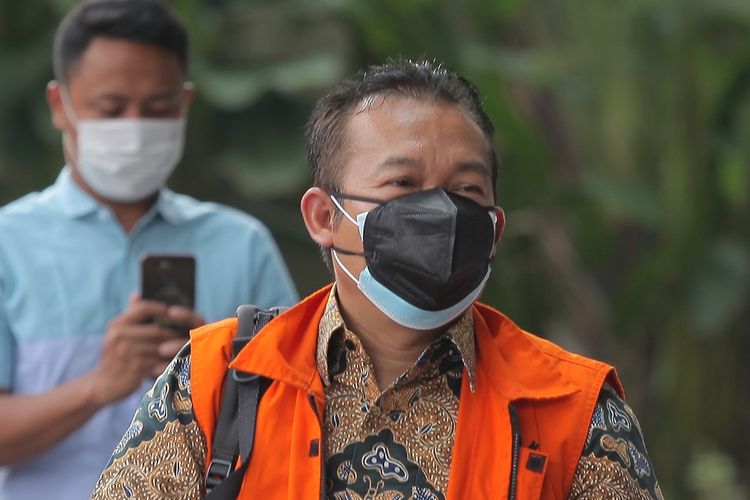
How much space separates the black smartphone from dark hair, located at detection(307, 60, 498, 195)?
0.75 meters

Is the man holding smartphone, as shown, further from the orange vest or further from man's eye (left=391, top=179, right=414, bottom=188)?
man's eye (left=391, top=179, right=414, bottom=188)

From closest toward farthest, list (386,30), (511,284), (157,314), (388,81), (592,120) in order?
1. (388,81)
2. (157,314)
3. (386,30)
4. (511,284)
5. (592,120)

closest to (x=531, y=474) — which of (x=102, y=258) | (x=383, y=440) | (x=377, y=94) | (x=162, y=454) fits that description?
(x=383, y=440)

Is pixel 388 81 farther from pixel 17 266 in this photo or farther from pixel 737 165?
pixel 737 165

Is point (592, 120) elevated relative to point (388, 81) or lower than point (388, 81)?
lower

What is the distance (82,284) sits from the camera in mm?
3244

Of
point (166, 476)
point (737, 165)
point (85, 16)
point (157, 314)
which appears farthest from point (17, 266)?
point (737, 165)

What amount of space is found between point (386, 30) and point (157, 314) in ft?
10.6

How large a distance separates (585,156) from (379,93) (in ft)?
16.0

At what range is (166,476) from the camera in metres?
2.14

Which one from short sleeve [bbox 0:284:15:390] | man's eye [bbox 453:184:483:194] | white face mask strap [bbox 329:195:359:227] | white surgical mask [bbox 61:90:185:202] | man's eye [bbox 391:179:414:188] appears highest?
man's eye [bbox 391:179:414:188]

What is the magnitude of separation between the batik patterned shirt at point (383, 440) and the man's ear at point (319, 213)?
0.72 feet

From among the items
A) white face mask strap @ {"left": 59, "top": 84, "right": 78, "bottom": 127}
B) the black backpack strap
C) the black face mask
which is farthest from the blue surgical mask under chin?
white face mask strap @ {"left": 59, "top": 84, "right": 78, "bottom": 127}

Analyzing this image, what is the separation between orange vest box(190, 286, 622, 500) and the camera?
2104 mm
